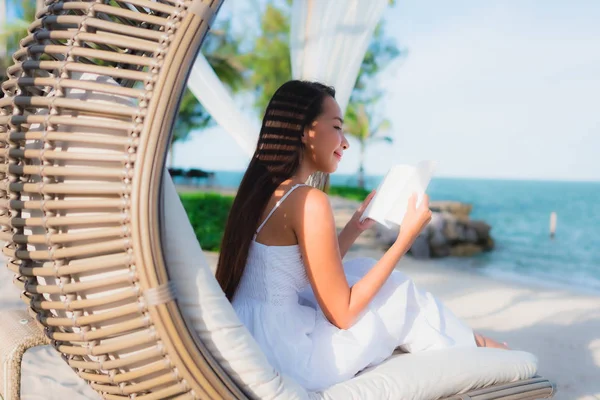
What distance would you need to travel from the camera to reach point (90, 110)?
3.54ft

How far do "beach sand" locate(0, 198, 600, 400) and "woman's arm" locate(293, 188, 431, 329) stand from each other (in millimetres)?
1370

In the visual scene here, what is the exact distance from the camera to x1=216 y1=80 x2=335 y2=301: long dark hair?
64.6 inches

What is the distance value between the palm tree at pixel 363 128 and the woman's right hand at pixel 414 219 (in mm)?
21033

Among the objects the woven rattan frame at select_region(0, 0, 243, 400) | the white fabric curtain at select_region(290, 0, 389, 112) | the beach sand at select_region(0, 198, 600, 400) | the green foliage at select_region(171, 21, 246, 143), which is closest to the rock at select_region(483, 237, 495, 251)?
the beach sand at select_region(0, 198, 600, 400)

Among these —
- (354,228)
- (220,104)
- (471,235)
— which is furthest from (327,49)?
(471,235)

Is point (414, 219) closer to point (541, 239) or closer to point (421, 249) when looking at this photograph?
point (421, 249)

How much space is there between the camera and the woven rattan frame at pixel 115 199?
104cm

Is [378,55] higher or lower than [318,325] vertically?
higher

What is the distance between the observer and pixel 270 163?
1.70m

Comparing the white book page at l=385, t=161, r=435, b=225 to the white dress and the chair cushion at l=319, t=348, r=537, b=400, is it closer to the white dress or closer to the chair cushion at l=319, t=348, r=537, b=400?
the white dress

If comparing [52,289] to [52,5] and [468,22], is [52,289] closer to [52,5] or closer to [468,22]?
[52,5]

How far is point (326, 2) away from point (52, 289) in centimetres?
302

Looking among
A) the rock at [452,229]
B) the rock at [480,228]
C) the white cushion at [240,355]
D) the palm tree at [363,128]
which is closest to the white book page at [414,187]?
the white cushion at [240,355]

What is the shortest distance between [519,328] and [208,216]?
4.91m
